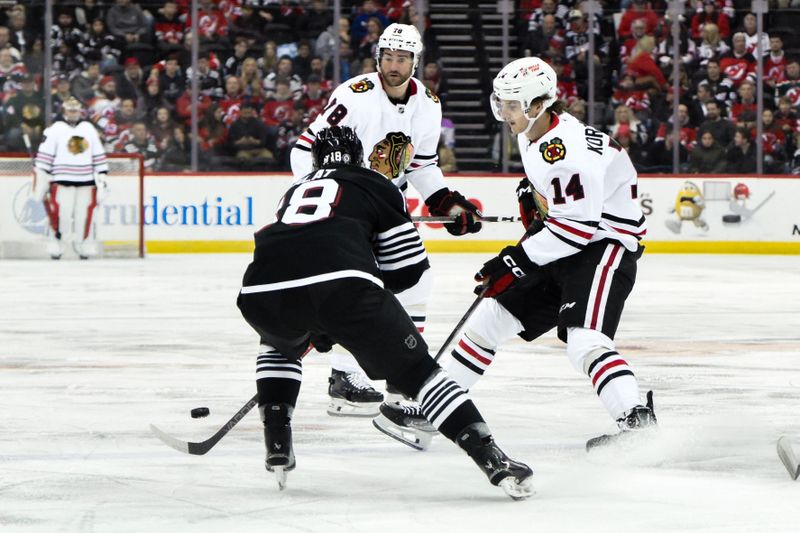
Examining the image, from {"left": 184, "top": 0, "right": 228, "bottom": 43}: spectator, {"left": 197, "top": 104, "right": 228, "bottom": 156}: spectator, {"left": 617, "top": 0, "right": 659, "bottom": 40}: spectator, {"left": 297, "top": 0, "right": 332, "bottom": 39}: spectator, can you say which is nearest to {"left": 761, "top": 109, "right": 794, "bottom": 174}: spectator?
{"left": 617, "top": 0, "right": 659, "bottom": 40}: spectator

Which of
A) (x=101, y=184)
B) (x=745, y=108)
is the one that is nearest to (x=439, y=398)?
(x=101, y=184)

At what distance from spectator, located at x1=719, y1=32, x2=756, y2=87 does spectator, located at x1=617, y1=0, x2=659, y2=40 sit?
2.34 ft

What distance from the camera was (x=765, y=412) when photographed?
14.6ft

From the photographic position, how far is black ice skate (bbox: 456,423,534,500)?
310 cm

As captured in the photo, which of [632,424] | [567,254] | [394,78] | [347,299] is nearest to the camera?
[347,299]

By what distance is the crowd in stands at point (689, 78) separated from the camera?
1277 centimetres

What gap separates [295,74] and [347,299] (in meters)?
10.0

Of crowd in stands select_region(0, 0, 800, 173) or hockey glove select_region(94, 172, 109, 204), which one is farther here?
crowd in stands select_region(0, 0, 800, 173)

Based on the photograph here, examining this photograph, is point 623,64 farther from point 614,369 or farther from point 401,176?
point 614,369

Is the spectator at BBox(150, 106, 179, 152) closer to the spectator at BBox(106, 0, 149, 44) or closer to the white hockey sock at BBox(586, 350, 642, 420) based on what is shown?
the spectator at BBox(106, 0, 149, 44)

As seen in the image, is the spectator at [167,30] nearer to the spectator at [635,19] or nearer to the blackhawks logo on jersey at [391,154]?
the spectator at [635,19]

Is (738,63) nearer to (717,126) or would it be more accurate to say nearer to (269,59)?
(717,126)

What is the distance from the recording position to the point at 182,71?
12.8m

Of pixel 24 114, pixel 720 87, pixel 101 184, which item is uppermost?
pixel 720 87
